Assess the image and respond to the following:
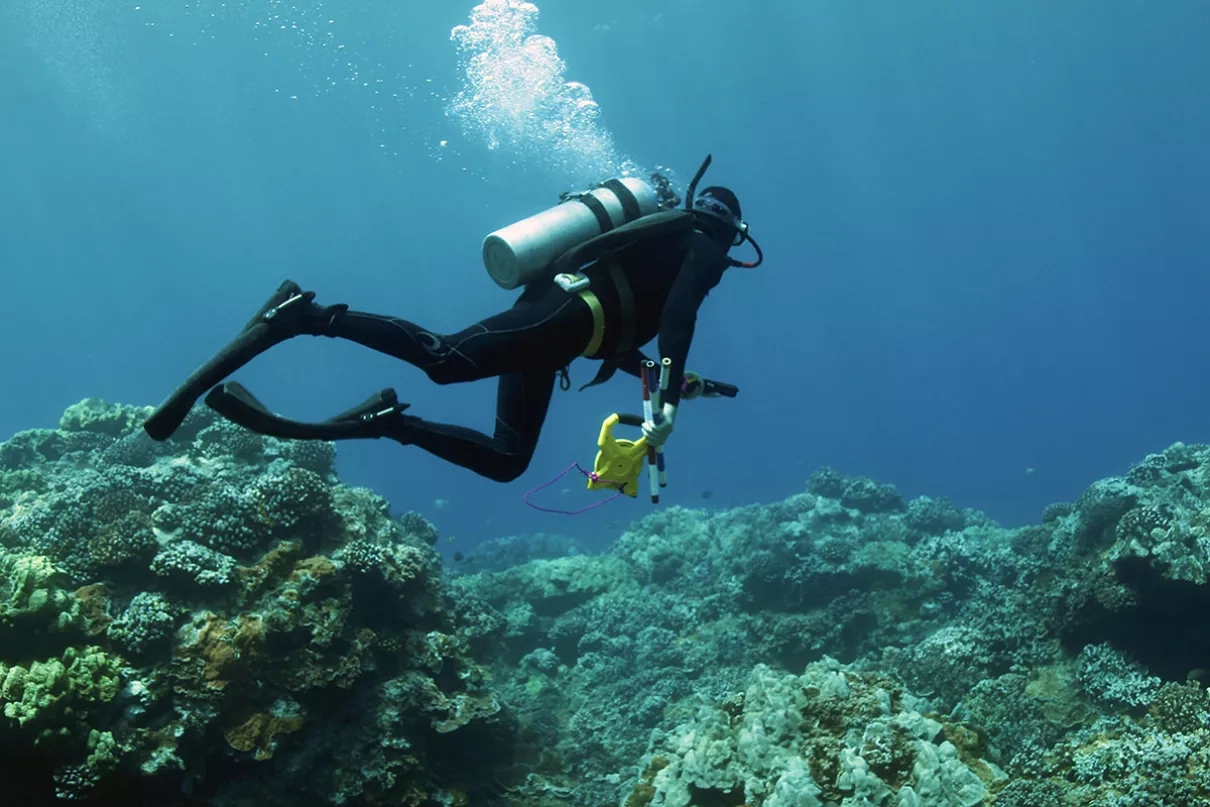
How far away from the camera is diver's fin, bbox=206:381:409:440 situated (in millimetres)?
4172

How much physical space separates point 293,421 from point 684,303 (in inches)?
105

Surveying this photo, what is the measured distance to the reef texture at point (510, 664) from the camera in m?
5.95

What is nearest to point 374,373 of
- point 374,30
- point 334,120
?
point 334,120

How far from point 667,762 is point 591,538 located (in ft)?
173

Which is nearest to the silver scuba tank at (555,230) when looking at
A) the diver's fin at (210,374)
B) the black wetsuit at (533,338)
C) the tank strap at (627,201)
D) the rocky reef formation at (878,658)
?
the tank strap at (627,201)

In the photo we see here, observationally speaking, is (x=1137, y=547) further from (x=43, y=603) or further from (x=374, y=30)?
(x=374, y=30)

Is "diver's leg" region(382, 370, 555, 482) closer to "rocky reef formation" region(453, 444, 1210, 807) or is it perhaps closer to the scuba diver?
the scuba diver

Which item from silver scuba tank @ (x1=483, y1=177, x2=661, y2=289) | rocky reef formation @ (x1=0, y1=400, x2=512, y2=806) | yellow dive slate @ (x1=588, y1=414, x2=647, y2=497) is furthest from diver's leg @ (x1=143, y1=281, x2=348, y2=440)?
rocky reef formation @ (x1=0, y1=400, x2=512, y2=806)

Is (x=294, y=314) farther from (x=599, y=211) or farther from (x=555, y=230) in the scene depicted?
(x=599, y=211)

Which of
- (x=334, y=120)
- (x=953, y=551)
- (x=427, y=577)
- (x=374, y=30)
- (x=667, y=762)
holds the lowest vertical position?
(x=667, y=762)

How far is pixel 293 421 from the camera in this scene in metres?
4.29

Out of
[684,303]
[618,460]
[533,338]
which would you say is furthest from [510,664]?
[684,303]

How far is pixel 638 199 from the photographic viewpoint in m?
5.57

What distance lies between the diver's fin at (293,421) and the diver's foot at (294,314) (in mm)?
430
